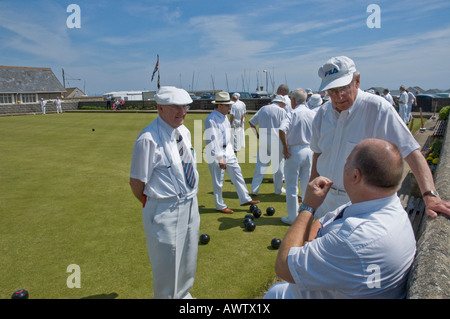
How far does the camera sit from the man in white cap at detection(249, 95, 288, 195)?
8156 millimetres

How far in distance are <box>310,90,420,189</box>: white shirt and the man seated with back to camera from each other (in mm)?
1195

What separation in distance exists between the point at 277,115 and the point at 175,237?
16.7 feet

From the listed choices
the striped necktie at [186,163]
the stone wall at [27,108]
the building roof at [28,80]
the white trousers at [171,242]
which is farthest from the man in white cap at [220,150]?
the building roof at [28,80]

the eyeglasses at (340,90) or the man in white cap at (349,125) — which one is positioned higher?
the eyeglasses at (340,90)

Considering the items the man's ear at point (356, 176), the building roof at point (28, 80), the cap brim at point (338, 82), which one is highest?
the building roof at point (28, 80)

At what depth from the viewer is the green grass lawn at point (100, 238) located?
179 inches

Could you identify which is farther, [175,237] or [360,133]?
[175,237]

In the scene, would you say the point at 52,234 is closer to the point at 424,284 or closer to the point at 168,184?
the point at 168,184

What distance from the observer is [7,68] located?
57062mm

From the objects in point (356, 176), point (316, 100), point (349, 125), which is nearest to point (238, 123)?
point (316, 100)

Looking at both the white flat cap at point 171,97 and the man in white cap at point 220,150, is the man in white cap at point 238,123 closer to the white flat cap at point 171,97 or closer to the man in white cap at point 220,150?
the man in white cap at point 220,150
